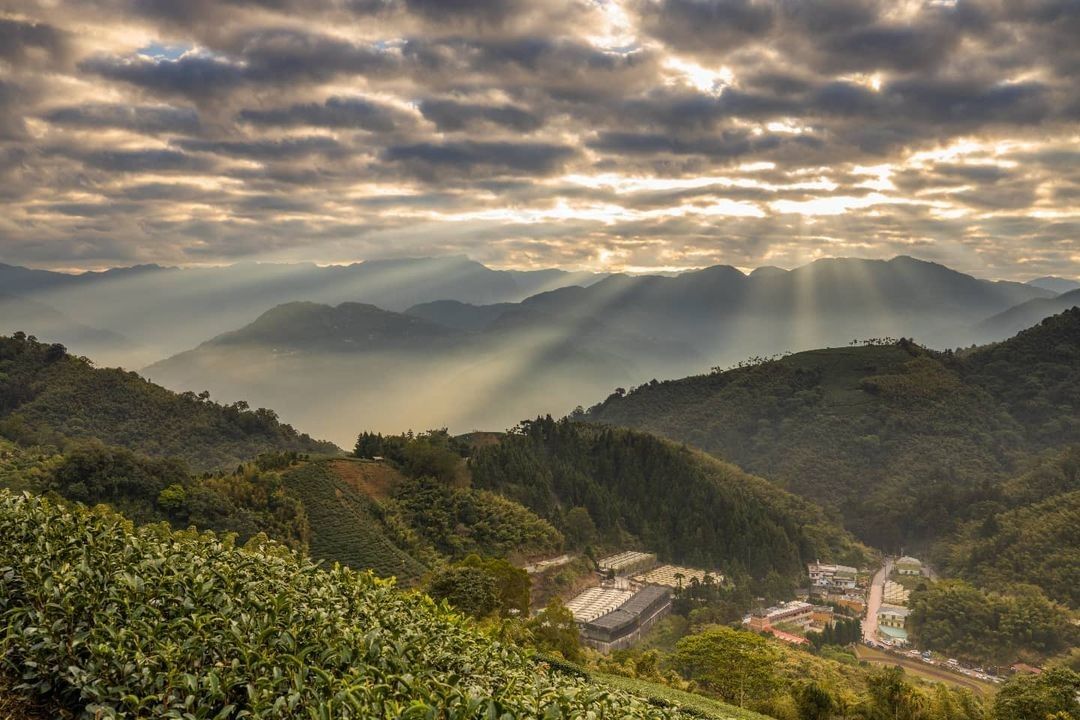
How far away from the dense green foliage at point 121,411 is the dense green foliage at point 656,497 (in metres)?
29.4

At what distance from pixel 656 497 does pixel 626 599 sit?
30010 mm

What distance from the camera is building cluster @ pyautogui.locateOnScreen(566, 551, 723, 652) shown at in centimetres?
4884

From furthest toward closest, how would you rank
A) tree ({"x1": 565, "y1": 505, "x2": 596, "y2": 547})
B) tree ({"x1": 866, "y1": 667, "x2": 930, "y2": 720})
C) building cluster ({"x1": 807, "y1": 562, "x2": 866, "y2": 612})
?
building cluster ({"x1": 807, "y1": 562, "x2": 866, "y2": 612}), tree ({"x1": 565, "y1": 505, "x2": 596, "y2": 547}), tree ({"x1": 866, "y1": 667, "x2": 930, "y2": 720})

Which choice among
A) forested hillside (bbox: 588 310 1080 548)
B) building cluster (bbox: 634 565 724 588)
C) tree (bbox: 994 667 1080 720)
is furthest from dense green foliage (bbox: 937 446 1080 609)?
tree (bbox: 994 667 1080 720)

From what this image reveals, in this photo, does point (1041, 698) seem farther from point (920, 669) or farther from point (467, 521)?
point (920, 669)

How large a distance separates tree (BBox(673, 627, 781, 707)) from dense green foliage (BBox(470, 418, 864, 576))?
1375 inches

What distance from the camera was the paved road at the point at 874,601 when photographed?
7021 cm

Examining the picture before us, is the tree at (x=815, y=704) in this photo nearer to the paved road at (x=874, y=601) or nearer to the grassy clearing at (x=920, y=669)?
the grassy clearing at (x=920, y=669)

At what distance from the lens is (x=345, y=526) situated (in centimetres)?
4400

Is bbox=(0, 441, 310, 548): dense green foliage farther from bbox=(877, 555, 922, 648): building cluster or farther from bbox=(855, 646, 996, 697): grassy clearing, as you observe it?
bbox=(877, 555, 922, 648): building cluster

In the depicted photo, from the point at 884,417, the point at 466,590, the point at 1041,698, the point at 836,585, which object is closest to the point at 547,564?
the point at 466,590

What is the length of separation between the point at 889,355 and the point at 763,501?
91385mm

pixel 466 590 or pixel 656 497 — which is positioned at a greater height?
pixel 466 590

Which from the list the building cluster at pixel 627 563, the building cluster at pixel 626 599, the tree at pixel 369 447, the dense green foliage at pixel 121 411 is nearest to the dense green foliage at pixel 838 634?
the building cluster at pixel 626 599
